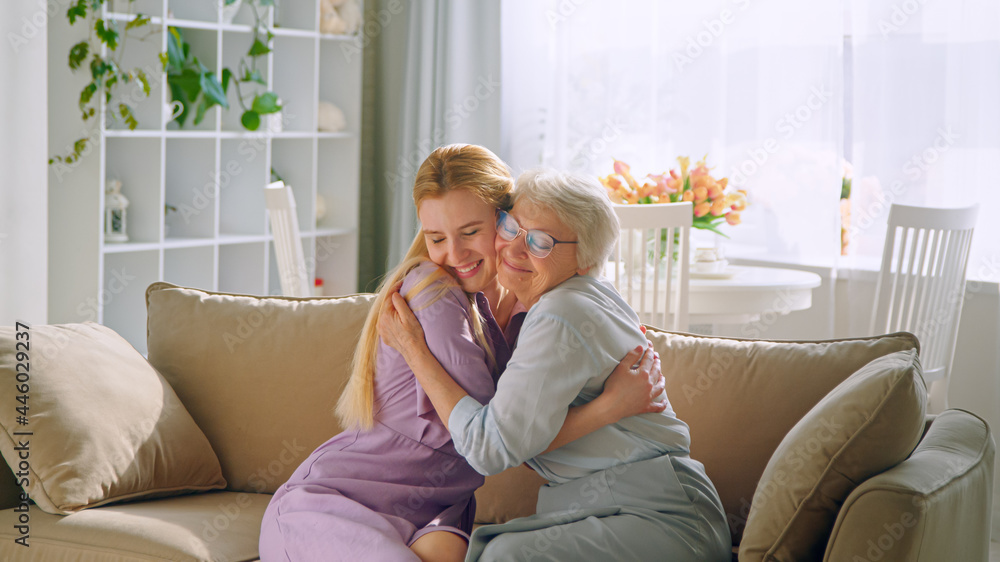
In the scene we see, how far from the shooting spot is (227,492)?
2.00 meters

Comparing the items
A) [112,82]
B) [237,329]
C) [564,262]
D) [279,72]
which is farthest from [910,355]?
[279,72]

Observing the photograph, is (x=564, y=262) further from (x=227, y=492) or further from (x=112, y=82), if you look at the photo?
(x=112, y=82)

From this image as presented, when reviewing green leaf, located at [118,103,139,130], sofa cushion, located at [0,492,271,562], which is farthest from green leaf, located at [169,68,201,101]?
sofa cushion, located at [0,492,271,562]

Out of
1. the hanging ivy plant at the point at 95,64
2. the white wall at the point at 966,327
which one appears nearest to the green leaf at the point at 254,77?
the hanging ivy plant at the point at 95,64

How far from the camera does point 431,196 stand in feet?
4.91

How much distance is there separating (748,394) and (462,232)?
28.0 inches

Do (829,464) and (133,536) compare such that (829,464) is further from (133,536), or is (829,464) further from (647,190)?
(647,190)

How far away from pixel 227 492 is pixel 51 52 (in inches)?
79.7

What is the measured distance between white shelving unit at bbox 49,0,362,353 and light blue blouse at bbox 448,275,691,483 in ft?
8.20

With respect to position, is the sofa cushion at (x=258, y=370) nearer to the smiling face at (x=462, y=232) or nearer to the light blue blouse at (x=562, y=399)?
the smiling face at (x=462, y=232)

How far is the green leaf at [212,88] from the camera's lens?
3.72m

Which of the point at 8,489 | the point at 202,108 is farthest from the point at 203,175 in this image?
the point at 8,489

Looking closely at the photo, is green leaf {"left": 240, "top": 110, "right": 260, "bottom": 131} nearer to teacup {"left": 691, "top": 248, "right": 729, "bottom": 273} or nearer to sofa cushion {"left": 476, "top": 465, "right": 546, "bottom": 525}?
teacup {"left": 691, "top": 248, "right": 729, "bottom": 273}

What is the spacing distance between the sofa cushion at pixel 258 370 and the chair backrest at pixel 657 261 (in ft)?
3.05
